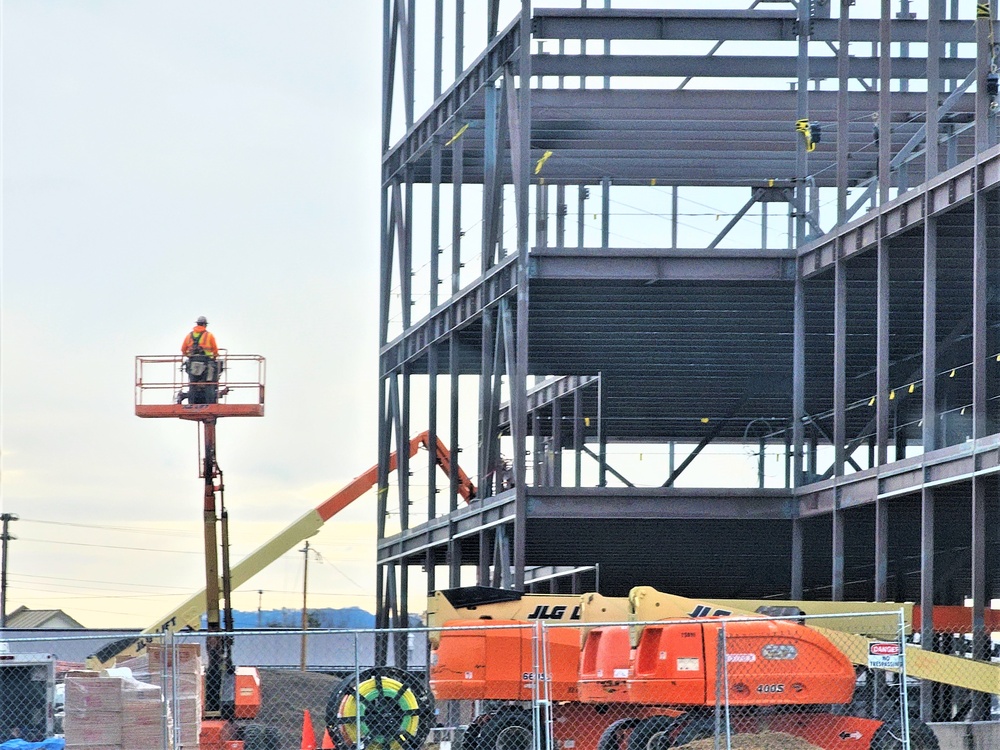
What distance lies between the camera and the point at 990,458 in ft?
79.4

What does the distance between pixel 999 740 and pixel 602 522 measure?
10.9m

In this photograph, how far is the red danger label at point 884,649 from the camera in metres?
18.0

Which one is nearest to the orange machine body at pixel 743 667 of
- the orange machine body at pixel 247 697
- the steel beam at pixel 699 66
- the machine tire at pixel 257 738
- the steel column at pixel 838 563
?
the machine tire at pixel 257 738

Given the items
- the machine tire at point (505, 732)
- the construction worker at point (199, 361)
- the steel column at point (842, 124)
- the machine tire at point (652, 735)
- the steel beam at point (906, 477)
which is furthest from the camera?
the steel column at point (842, 124)

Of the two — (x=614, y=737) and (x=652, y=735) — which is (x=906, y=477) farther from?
(x=652, y=735)

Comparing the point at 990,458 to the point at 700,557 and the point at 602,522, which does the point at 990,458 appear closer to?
the point at 602,522

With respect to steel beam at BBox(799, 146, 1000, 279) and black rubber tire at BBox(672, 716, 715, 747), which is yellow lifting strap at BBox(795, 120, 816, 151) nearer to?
steel beam at BBox(799, 146, 1000, 279)

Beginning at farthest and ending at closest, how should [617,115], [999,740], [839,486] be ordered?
[617,115] < [839,486] < [999,740]

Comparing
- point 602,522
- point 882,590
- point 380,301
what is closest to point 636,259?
point 602,522

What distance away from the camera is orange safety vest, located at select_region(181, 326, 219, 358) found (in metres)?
27.5

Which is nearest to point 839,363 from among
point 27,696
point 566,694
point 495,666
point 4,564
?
point 566,694

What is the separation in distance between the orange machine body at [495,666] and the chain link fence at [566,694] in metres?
0.02

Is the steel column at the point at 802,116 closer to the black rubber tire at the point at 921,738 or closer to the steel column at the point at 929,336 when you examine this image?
the steel column at the point at 929,336

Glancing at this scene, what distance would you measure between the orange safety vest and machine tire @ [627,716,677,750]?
10.9m
